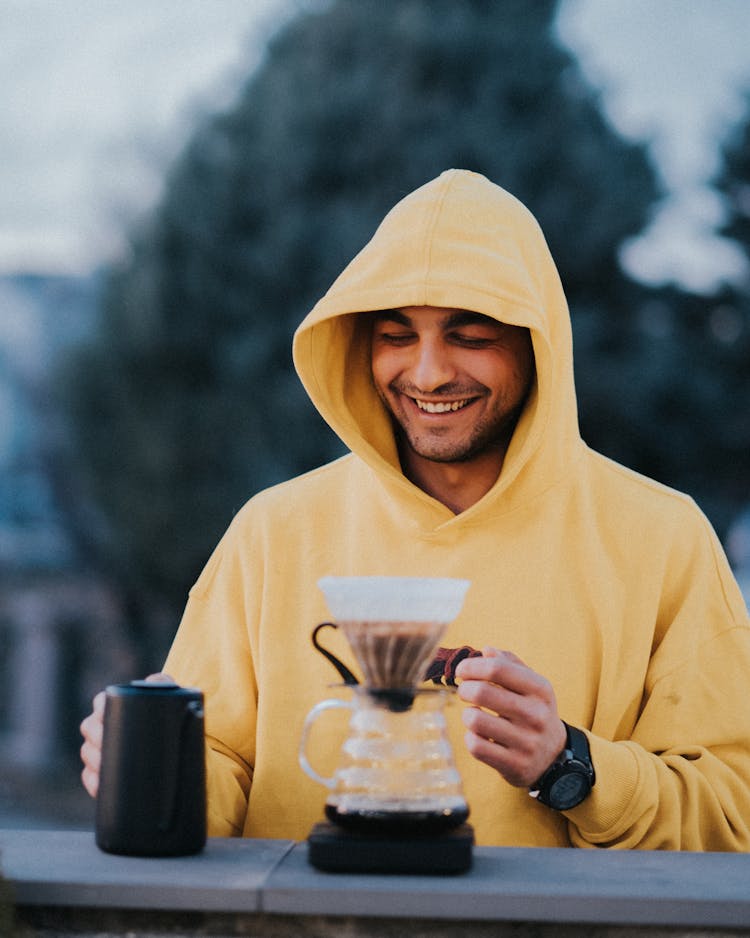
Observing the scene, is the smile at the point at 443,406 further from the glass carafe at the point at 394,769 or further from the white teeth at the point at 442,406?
the glass carafe at the point at 394,769

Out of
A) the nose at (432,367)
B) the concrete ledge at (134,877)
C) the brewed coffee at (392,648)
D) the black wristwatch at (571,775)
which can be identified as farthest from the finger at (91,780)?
the nose at (432,367)

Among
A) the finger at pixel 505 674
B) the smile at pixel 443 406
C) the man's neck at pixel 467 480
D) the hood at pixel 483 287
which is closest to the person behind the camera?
the finger at pixel 505 674

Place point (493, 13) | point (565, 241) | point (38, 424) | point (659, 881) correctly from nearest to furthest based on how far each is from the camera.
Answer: point (659, 881) → point (565, 241) → point (493, 13) → point (38, 424)

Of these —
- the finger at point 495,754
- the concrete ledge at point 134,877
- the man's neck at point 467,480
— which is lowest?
the concrete ledge at point 134,877

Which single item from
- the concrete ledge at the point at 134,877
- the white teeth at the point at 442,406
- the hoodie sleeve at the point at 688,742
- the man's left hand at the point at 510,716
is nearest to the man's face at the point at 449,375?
the white teeth at the point at 442,406

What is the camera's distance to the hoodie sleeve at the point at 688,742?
245 cm

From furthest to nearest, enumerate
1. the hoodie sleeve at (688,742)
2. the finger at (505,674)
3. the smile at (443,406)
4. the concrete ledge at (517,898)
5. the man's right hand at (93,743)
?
the smile at (443,406), the hoodie sleeve at (688,742), the man's right hand at (93,743), the finger at (505,674), the concrete ledge at (517,898)

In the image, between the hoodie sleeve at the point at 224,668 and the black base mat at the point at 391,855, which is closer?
the black base mat at the point at 391,855

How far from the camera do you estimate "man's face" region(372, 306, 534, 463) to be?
115 inches

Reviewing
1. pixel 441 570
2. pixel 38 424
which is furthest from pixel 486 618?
pixel 38 424

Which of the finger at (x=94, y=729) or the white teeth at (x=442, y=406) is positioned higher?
the white teeth at (x=442, y=406)

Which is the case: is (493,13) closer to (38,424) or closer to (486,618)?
(38,424)

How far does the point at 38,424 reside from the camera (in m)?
16.5

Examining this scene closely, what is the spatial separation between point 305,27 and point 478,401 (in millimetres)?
12759
